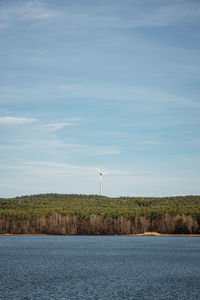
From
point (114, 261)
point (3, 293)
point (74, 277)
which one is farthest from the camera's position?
point (114, 261)

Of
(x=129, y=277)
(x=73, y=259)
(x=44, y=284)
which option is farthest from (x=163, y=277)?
(x=73, y=259)

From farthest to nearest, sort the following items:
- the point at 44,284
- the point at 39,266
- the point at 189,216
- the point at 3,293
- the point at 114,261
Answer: the point at 189,216 → the point at 114,261 → the point at 39,266 → the point at 44,284 → the point at 3,293

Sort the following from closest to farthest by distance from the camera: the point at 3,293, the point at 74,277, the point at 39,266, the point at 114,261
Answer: the point at 3,293
the point at 74,277
the point at 39,266
the point at 114,261

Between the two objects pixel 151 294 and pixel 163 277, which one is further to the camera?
pixel 163 277

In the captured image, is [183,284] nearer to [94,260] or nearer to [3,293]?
[3,293]

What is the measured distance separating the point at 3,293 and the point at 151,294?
16614 mm

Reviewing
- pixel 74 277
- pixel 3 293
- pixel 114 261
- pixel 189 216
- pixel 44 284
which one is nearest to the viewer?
pixel 3 293

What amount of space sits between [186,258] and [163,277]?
28.6 metres

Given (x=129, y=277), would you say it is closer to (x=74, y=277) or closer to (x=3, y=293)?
(x=74, y=277)

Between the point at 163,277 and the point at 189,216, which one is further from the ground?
the point at 189,216

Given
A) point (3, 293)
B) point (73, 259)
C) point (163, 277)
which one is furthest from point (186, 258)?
point (3, 293)

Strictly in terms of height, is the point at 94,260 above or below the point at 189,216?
below

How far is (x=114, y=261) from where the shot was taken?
89.7 metres

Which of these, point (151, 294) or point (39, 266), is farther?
point (39, 266)
